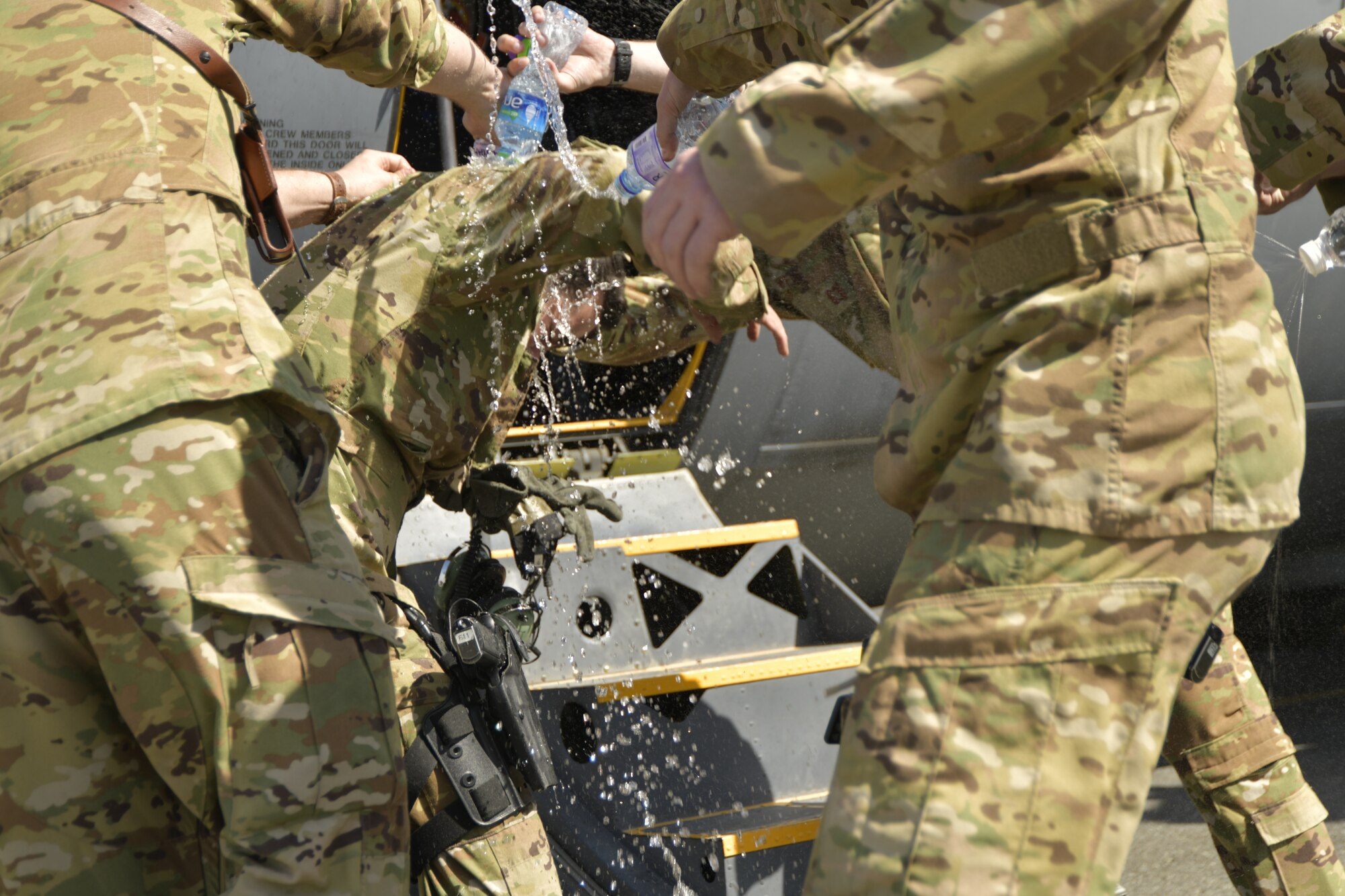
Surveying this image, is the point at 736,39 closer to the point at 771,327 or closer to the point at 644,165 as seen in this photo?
the point at 644,165

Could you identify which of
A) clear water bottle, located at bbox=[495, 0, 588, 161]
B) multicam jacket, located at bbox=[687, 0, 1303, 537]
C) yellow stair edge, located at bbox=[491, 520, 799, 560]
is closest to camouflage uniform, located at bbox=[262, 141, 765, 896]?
clear water bottle, located at bbox=[495, 0, 588, 161]

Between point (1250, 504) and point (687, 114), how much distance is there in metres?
2.17

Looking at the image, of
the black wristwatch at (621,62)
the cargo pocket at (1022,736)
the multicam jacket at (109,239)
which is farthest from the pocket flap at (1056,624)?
the black wristwatch at (621,62)

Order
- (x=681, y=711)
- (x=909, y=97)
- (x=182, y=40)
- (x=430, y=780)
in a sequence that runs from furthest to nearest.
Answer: (x=681, y=711) < (x=430, y=780) < (x=182, y=40) < (x=909, y=97)

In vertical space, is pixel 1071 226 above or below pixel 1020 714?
above

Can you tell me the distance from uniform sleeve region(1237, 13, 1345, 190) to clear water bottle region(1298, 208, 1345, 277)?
2.61ft

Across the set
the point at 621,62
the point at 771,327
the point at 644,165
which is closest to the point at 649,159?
the point at 644,165

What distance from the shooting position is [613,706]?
2.47 metres

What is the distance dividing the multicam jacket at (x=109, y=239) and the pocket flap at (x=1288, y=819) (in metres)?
1.58

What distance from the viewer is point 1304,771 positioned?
296cm

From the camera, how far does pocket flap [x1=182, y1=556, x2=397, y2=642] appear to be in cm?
124

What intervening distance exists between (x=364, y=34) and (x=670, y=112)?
65cm

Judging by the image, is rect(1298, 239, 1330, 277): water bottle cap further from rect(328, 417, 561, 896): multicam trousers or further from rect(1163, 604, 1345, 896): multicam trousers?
rect(328, 417, 561, 896): multicam trousers

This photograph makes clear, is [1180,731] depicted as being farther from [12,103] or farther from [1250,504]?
[12,103]
